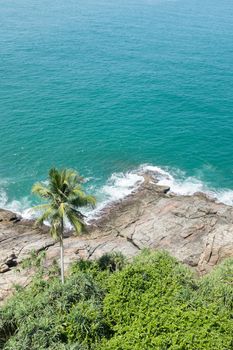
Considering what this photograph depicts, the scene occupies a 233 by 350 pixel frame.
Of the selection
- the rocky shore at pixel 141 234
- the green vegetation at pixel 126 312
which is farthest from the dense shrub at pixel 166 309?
the rocky shore at pixel 141 234

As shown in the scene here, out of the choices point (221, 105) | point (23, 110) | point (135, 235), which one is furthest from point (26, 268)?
point (221, 105)

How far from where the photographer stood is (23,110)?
317ft

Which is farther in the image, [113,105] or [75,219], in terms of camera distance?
[113,105]

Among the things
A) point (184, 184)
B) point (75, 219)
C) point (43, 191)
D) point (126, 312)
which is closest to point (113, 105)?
point (184, 184)

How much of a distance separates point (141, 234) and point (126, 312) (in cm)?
2277

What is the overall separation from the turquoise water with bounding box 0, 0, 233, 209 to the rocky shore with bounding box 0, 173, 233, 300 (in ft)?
28.7

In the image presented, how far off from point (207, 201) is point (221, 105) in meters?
42.0

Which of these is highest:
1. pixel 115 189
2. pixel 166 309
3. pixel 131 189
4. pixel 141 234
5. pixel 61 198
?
pixel 115 189

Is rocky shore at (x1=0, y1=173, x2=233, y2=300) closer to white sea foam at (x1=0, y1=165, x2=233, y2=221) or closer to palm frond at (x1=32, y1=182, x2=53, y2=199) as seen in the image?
white sea foam at (x1=0, y1=165, x2=233, y2=221)

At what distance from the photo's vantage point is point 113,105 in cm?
10044

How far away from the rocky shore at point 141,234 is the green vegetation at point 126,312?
9.33 meters

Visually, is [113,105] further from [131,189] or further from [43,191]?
[43,191]

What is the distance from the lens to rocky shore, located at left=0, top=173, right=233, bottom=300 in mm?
55281

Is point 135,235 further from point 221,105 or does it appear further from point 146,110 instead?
point 221,105
